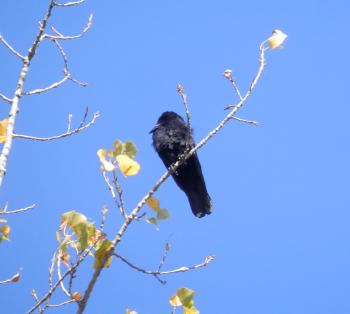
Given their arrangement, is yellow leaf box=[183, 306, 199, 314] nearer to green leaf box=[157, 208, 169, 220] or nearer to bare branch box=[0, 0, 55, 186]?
green leaf box=[157, 208, 169, 220]

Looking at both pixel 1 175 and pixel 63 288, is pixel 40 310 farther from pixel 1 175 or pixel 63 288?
pixel 1 175

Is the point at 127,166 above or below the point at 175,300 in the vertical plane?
above

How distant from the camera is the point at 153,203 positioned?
2572 millimetres

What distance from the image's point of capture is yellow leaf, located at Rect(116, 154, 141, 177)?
2.13 m

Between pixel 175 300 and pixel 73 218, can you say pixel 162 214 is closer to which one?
pixel 175 300

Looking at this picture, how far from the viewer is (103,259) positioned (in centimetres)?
217

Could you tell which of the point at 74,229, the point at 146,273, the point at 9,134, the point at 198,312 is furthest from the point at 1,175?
the point at 198,312

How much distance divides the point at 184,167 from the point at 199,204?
0.44 metres

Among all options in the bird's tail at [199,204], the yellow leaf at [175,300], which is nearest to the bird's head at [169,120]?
the bird's tail at [199,204]

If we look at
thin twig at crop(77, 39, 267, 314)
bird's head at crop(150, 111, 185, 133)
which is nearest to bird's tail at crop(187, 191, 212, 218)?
bird's head at crop(150, 111, 185, 133)

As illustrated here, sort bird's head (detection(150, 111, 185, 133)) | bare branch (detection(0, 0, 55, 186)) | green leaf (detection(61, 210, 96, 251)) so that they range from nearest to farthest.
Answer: green leaf (detection(61, 210, 96, 251))
bare branch (detection(0, 0, 55, 186))
bird's head (detection(150, 111, 185, 133))

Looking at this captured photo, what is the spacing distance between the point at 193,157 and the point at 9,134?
3.20m

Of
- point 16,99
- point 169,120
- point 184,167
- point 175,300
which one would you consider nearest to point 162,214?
point 175,300

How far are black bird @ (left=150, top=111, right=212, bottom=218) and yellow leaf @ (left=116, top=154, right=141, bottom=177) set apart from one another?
3444mm
